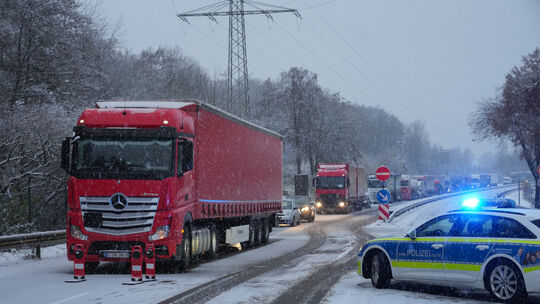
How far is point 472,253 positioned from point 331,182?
4410 cm

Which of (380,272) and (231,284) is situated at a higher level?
(380,272)

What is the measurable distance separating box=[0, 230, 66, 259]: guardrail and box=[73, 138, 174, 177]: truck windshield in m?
3.45

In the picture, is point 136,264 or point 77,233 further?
point 77,233

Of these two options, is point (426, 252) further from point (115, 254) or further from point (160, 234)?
point (115, 254)

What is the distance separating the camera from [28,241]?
61.2ft

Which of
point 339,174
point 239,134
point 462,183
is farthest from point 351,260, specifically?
point 462,183

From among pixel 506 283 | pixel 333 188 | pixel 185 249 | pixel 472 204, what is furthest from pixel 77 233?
pixel 333 188

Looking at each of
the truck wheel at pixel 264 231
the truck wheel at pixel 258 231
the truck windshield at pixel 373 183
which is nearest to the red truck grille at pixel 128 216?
the truck wheel at pixel 258 231

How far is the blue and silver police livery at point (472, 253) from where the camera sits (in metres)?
11.0

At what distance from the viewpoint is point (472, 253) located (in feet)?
38.2

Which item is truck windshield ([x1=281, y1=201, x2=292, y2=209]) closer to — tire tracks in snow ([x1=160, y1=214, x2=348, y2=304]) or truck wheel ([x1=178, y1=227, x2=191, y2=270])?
tire tracks in snow ([x1=160, y1=214, x2=348, y2=304])

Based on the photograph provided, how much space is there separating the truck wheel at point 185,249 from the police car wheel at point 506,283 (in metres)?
7.34

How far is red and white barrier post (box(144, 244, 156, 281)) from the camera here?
14.7 m

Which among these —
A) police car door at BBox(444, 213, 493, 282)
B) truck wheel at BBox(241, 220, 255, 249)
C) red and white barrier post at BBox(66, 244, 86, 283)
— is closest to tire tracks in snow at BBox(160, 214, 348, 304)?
truck wheel at BBox(241, 220, 255, 249)
